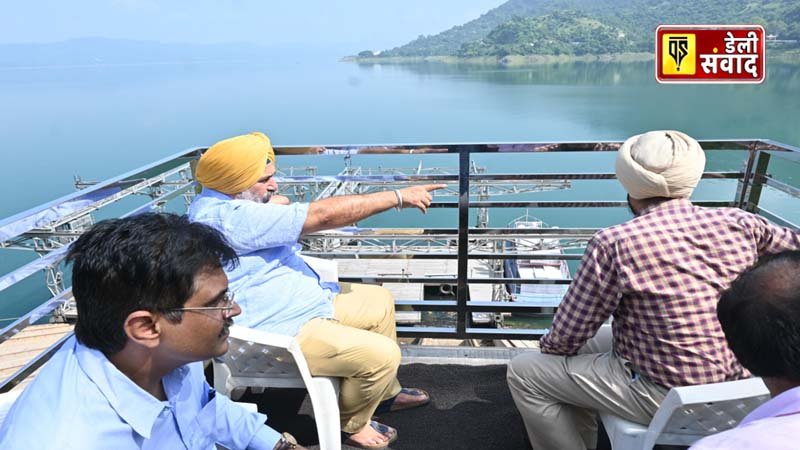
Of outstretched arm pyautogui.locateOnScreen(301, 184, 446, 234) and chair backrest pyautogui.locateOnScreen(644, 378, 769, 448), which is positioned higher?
outstretched arm pyautogui.locateOnScreen(301, 184, 446, 234)

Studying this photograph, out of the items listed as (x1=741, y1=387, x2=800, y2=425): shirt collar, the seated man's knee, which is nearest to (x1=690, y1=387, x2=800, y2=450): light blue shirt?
(x1=741, y1=387, x2=800, y2=425): shirt collar

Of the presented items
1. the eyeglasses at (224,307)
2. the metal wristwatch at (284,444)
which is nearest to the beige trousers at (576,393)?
the metal wristwatch at (284,444)

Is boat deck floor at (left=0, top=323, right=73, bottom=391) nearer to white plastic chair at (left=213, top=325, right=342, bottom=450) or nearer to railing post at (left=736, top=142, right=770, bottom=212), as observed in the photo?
white plastic chair at (left=213, top=325, right=342, bottom=450)

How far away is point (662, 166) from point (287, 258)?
1.30 m

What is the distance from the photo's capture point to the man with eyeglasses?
80 centimetres

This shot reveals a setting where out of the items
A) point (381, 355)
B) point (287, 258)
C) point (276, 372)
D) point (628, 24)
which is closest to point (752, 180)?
point (381, 355)

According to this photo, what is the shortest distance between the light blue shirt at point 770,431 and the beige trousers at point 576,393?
72 cm

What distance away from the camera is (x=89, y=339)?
89cm

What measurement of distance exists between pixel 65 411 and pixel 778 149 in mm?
2711

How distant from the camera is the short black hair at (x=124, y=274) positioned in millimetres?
882

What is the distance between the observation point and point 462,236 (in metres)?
2.33

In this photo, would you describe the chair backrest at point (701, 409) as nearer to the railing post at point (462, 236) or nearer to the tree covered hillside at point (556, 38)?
the railing post at point (462, 236)

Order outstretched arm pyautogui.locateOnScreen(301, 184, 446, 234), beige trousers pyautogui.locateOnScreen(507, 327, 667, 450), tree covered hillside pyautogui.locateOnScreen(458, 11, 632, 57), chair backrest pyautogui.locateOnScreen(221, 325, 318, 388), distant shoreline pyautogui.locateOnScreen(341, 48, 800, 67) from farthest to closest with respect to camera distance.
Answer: tree covered hillside pyautogui.locateOnScreen(458, 11, 632, 57) < distant shoreline pyautogui.locateOnScreen(341, 48, 800, 67) < outstretched arm pyautogui.locateOnScreen(301, 184, 446, 234) < chair backrest pyautogui.locateOnScreen(221, 325, 318, 388) < beige trousers pyautogui.locateOnScreen(507, 327, 667, 450)

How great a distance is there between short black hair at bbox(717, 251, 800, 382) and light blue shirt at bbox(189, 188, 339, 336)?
123 cm
